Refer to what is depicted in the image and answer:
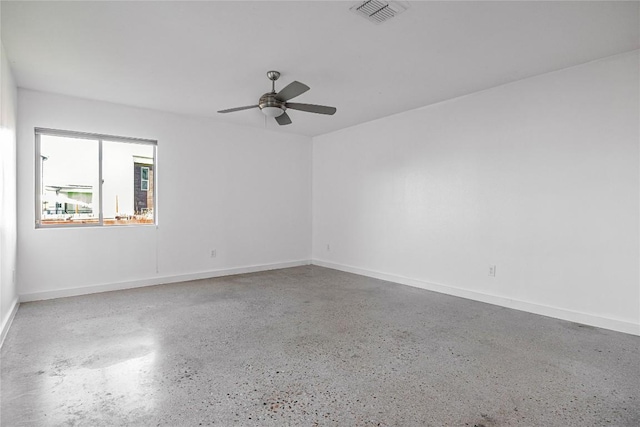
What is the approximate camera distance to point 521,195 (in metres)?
3.88

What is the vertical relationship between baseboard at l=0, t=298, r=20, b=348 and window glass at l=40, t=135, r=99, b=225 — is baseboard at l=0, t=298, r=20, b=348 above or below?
below

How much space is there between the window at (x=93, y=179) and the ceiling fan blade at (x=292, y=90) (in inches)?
102

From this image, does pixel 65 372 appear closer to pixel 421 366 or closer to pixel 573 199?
pixel 421 366

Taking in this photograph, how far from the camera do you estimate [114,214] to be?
15.8ft

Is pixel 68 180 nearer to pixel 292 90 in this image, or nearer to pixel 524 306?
pixel 292 90

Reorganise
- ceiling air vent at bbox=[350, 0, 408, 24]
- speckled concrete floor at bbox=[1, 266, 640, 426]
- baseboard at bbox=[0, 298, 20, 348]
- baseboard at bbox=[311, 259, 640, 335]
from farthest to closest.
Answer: baseboard at bbox=[311, 259, 640, 335]
baseboard at bbox=[0, 298, 20, 348]
ceiling air vent at bbox=[350, 0, 408, 24]
speckled concrete floor at bbox=[1, 266, 640, 426]

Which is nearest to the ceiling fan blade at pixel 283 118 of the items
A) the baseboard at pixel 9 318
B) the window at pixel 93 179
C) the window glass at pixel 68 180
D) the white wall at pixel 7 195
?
the window at pixel 93 179

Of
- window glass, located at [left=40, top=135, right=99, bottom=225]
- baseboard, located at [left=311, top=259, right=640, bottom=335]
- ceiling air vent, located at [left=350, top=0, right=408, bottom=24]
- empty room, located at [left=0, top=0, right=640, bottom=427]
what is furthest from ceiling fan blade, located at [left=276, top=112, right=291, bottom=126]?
baseboard, located at [left=311, top=259, right=640, bottom=335]

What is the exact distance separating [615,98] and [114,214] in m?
5.92

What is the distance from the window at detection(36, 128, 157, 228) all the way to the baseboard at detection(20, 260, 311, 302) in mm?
830

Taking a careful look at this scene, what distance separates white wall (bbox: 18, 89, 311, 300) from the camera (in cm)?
421

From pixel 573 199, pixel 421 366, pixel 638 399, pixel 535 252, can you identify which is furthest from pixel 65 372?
pixel 573 199

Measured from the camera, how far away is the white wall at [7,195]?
120 inches

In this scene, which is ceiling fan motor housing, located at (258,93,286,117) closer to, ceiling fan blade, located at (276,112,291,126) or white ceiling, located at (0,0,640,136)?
ceiling fan blade, located at (276,112,291,126)
